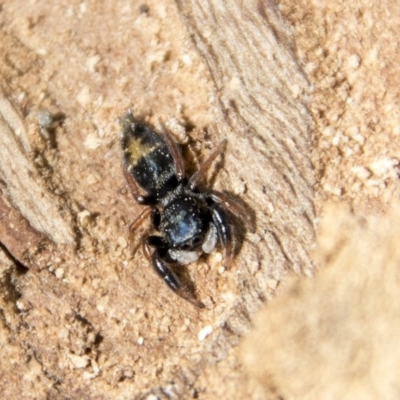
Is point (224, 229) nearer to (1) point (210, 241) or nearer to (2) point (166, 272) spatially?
(1) point (210, 241)

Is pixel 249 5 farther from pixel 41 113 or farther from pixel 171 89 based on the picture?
pixel 41 113

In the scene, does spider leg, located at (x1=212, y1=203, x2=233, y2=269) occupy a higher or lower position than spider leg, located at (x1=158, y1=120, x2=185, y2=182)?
lower

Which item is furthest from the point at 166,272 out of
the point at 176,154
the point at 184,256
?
the point at 176,154

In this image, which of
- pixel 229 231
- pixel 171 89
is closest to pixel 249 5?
pixel 171 89

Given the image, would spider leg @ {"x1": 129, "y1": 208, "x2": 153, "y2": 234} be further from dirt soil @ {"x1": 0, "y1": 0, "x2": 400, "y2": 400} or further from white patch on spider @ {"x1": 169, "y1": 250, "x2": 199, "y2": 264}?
white patch on spider @ {"x1": 169, "y1": 250, "x2": 199, "y2": 264}

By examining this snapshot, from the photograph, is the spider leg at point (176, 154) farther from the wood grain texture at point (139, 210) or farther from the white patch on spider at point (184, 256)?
the white patch on spider at point (184, 256)

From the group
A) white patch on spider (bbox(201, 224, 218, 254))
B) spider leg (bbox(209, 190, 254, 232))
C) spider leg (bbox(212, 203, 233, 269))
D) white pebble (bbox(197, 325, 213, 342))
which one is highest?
spider leg (bbox(209, 190, 254, 232))

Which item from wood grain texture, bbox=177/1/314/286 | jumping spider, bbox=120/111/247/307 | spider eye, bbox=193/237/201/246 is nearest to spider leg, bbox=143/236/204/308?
jumping spider, bbox=120/111/247/307

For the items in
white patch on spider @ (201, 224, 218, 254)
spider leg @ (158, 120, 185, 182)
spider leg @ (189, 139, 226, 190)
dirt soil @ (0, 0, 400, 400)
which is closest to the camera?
dirt soil @ (0, 0, 400, 400)
